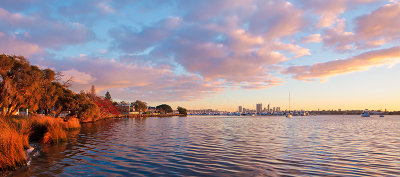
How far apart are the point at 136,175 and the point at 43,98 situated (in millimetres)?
49228

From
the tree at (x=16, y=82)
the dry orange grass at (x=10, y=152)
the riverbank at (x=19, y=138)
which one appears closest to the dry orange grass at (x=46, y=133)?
the riverbank at (x=19, y=138)

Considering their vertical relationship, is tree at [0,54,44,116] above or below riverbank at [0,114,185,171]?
above

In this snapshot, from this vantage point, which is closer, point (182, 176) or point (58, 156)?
point (182, 176)

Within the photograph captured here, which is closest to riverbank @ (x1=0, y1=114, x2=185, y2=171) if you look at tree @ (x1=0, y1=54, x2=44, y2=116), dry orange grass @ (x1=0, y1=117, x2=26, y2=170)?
dry orange grass @ (x1=0, y1=117, x2=26, y2=170)

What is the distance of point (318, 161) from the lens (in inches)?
654

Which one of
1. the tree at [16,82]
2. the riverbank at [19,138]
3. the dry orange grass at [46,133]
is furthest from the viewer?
the tree at [16,82]

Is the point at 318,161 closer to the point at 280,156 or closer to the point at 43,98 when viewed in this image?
the point at 280,156

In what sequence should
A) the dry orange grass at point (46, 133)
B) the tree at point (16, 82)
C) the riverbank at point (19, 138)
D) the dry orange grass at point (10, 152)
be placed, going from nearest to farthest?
1. the dry orange grass at point (10, 152)
2. the riverbank at point (19, 138)
3. the dry orange grass at point (46, 133)
4. the tree at point (16, 82)

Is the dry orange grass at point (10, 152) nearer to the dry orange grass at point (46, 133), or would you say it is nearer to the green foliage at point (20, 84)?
the dry orange grass at point (46, 133)

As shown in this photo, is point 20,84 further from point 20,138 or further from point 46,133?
point 20,138

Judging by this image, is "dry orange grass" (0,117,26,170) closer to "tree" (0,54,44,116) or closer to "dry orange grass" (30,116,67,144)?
"dry orange grass" (30,116,67,144)

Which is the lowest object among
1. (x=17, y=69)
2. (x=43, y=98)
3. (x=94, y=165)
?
(x=94, y=165)

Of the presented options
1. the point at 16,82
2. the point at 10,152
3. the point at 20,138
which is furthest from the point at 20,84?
the point at 10,152

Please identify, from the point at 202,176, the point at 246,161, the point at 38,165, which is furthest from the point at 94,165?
the point at 246,161
